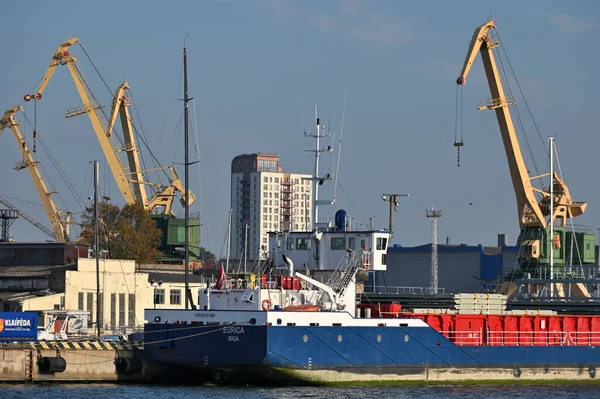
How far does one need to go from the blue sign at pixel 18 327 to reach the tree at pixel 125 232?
142ft

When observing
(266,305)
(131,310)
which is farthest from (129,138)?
(266,305)

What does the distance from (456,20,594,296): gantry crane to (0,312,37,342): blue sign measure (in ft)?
136

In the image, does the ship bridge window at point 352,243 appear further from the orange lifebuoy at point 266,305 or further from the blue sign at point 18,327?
the blue sign at point 18,327

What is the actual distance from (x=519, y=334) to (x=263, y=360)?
13.2 meters

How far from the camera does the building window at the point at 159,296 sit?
69062mm

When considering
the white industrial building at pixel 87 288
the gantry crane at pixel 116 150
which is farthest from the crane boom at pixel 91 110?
the white industrial building at pixel 87 288

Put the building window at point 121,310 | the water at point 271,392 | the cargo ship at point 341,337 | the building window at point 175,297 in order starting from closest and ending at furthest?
the water at point 271,392, the cargo ship at point 341,337, the building window at point 121,310, the building window at point 175,297

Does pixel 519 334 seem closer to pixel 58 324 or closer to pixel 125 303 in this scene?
pixel 58 324

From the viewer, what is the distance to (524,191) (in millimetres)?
83875

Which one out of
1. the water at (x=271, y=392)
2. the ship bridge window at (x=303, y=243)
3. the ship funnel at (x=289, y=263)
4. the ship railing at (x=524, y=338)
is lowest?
the water at (x=271, y=392)

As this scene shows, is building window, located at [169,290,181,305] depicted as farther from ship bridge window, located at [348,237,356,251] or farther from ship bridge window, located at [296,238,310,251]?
ship bridge window, located at [348,237,356,251]

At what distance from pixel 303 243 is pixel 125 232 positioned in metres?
48.7

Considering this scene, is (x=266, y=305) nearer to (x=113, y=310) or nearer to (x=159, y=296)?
(x=113, y=310)

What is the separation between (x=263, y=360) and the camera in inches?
1666
